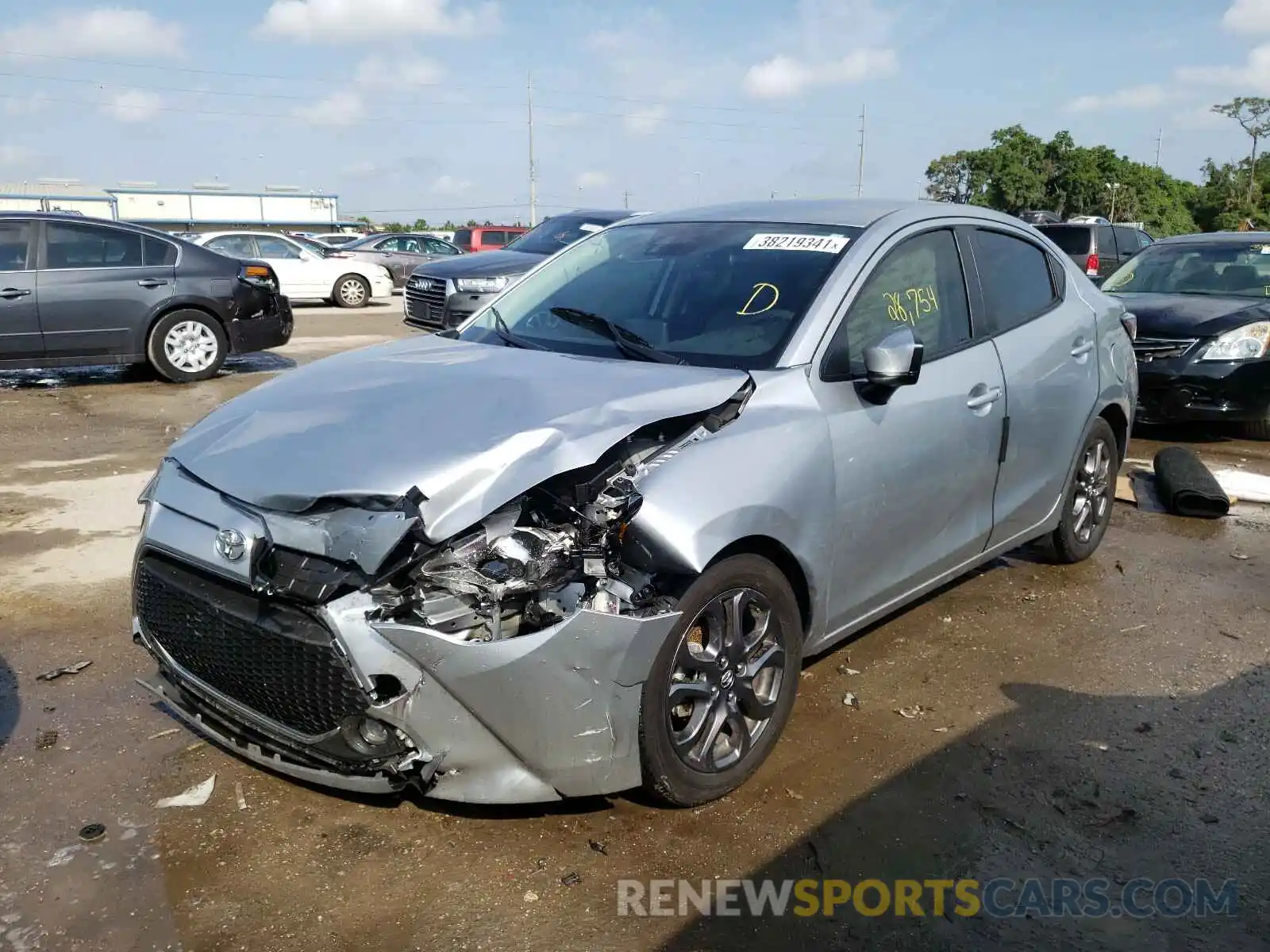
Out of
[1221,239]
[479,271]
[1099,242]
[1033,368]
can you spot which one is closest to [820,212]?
[1033,368]

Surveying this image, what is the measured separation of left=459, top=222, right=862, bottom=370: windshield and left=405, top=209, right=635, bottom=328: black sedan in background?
6.38m

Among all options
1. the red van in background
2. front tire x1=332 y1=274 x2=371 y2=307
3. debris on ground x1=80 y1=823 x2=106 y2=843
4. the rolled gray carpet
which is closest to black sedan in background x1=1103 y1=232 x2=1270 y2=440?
the rolled gray carpet

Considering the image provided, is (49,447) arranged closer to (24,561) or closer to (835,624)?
(24,561)

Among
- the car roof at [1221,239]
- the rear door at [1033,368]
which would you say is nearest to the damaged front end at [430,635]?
the rear door at [1033,368]

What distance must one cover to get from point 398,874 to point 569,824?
0.52m

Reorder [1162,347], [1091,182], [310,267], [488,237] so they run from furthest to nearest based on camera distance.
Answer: [1091,182], [488,237], [310,267], [1162,347]

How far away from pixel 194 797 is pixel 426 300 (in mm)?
9960

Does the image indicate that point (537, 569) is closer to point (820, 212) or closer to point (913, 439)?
point (913, 439)

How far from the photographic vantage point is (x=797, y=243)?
4.02 metres

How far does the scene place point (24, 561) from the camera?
5.30 metres

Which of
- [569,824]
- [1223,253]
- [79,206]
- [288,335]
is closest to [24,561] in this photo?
[569,824]

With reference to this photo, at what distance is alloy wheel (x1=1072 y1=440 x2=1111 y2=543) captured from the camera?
5344 mm

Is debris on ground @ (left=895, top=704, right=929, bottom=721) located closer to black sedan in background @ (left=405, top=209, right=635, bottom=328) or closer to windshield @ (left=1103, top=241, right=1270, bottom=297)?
windshield @ (left=1103, top=241, right=1270, bottom=297)

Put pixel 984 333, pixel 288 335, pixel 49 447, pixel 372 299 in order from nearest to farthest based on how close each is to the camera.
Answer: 1. pixel 984 333
2. pixel 49 447
3. pixel 288 335
4. pixel 372 299
